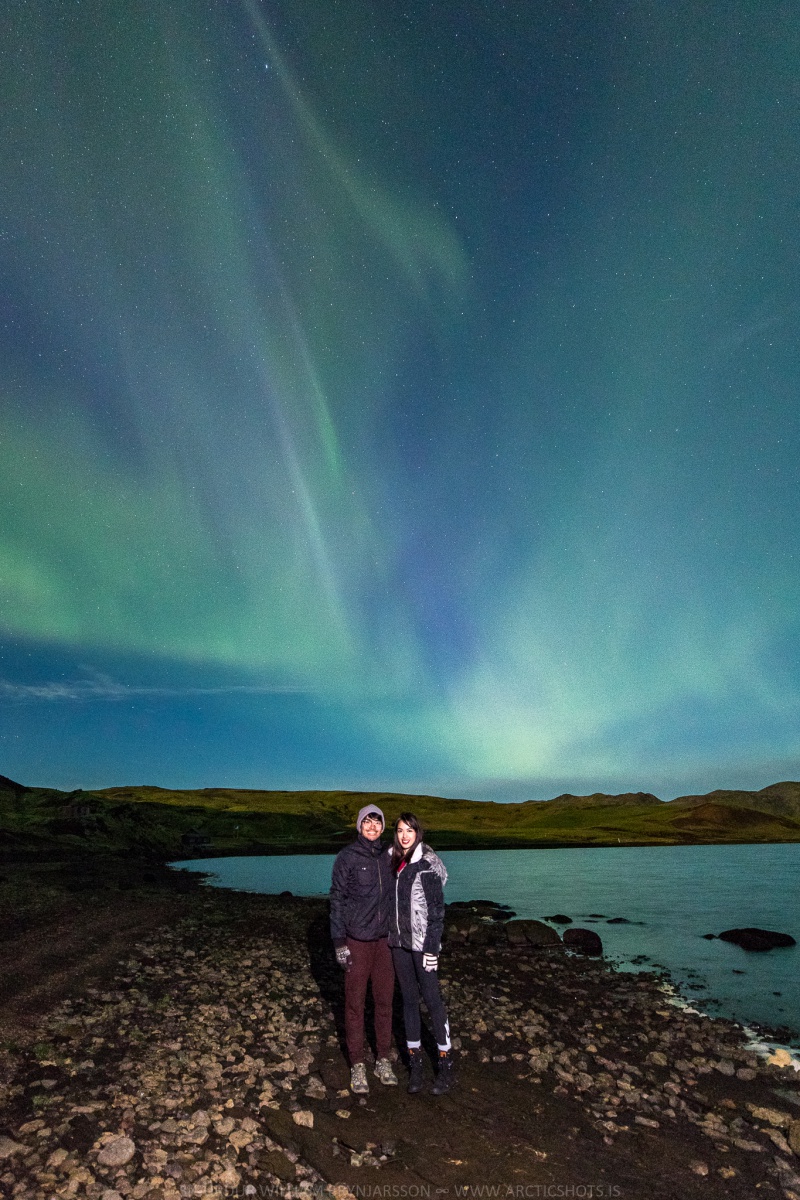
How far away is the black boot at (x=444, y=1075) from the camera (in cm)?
1014

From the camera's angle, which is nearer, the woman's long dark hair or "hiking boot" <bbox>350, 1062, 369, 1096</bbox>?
"hiking boot" <bbox>350, 1062, 369, 1096</bbox>

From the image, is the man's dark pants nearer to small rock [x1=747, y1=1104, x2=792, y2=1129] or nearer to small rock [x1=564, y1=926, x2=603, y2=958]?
small rock [x1=747, y1=1104, x2=792, y2=1129]

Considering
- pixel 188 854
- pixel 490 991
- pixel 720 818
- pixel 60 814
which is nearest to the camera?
pixel 490 991

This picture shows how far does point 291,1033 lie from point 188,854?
89.1m

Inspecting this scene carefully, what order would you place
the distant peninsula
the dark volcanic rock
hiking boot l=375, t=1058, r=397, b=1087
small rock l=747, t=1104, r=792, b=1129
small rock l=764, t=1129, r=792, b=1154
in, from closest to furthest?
small rock l=764, t=1129, r=792, b=1154, hiking boot l=375, t=1058, r=397, b=1087, small rock l=747, t=1104, r=792, b=1129, the dark volcanic rock, the distant peninsula

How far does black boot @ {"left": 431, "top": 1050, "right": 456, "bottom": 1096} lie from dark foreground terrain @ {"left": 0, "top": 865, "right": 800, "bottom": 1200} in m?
0.17

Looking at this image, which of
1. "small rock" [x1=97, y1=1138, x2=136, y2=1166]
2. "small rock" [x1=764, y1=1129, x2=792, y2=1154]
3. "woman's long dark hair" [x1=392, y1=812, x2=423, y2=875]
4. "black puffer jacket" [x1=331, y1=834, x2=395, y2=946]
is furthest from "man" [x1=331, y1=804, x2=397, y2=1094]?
"small rock" [x1=764, y1=1129, x2=792, y2=1154]

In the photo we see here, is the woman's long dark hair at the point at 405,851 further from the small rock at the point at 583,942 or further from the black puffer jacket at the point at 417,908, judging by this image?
the small rock at the point at 583,942

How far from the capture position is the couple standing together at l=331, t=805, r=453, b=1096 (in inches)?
392

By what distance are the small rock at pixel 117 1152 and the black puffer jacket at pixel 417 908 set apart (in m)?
4.02

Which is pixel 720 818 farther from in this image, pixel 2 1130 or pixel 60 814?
pixel 2 1130

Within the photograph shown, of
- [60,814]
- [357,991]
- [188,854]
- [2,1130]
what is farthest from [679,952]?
[188,854]

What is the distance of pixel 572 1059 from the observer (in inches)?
492

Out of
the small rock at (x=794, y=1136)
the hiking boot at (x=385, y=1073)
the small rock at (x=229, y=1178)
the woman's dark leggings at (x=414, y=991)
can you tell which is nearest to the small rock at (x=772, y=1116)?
the small rock at (x=794, y=1136)
